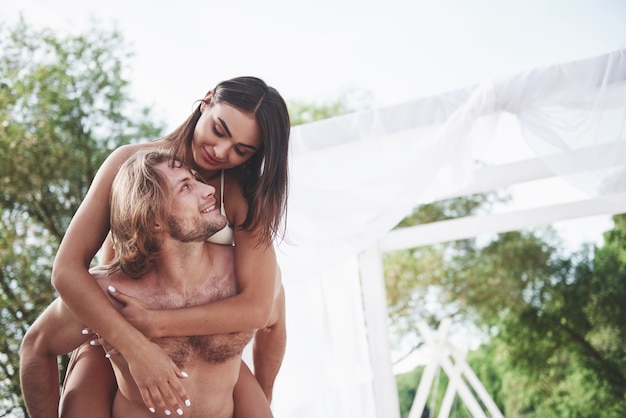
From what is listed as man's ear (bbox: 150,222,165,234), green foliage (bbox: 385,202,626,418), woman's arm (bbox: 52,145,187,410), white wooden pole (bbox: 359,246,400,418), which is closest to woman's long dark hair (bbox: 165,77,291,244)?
man's ear (bbox: 150,222,165,234)

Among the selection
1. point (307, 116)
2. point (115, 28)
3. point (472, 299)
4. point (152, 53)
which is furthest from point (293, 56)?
point (472, 299)

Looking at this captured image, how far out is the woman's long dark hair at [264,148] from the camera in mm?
1770

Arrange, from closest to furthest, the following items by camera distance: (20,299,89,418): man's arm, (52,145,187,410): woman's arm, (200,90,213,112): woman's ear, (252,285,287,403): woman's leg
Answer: (52,145,187,410): woman's arm
(20,299,89,418): man's arm
(200,90,213,112): woman's ear
(252,285,287,403): woman's leg

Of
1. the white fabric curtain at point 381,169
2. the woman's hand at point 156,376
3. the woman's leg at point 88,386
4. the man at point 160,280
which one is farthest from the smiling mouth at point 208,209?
the white fabric curtain at point 381,169

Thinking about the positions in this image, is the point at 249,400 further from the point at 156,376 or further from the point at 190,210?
the point at 190,210

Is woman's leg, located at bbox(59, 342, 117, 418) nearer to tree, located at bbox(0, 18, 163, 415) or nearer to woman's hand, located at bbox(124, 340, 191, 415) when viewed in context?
woman's hand, located at bbox(124, 340, 191, 415)

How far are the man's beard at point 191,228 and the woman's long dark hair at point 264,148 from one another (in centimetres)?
19

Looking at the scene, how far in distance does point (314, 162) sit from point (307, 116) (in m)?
3.69

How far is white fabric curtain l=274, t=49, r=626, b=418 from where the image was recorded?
2.97 metres

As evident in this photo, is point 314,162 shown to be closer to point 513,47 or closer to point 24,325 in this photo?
point 24,325

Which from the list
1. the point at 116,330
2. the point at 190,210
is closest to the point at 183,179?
the point at 190,210

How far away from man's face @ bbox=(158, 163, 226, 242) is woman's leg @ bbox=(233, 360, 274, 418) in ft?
1.73

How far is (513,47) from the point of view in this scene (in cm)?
620

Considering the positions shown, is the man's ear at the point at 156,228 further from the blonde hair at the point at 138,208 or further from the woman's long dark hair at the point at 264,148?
the woman's long dark hair at the point at 264,148
